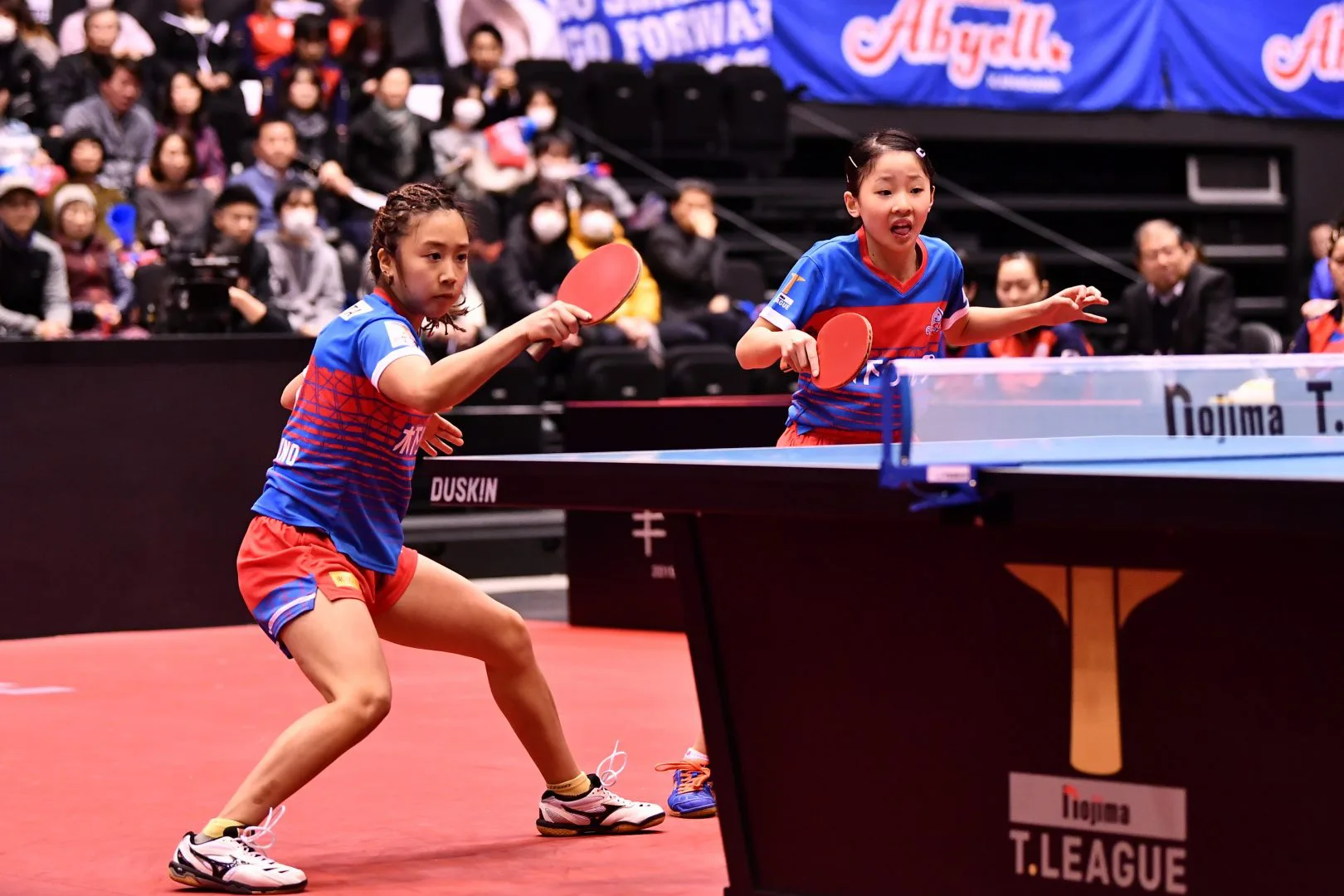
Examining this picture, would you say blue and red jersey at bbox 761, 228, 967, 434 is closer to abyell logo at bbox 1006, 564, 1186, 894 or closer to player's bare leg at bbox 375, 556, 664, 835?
player's bare leg at bbox 375, 556, 664, 835

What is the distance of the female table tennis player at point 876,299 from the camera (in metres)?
4.48

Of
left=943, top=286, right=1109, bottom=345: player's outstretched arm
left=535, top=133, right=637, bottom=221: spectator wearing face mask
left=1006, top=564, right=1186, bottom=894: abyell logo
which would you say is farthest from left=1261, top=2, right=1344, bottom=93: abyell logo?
left=1006, top=564, right=1186, bottom=894: abyell logo

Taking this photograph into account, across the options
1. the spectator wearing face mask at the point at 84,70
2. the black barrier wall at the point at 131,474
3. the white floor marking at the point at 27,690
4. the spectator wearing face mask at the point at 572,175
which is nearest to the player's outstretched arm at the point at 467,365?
the white floor marking at the point at 27,690

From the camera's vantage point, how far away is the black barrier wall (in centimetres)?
825

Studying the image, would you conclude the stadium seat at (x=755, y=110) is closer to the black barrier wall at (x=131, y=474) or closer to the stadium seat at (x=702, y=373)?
the stadium seat at (x=702, y=373)

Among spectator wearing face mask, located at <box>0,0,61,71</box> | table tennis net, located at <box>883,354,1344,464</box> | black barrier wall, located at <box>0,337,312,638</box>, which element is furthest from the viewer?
spectator wearing face mask, located at <box>0,0,61,71</box>

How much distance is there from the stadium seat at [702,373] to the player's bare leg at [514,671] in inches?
262

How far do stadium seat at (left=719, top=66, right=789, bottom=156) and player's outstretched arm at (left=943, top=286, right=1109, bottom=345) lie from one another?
9.82 meters

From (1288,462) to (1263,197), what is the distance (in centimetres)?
1600

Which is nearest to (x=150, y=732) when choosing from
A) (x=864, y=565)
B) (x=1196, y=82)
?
(x=864, y=565)

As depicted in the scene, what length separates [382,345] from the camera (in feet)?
12.9

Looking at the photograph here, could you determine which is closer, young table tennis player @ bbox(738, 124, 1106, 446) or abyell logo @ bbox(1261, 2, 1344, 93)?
young table tennis player @ bbox(738, 124, 1106, 446)

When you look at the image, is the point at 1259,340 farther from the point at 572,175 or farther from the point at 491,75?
the point at 491,75

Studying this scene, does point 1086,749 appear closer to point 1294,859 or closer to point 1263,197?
point 1294,859
